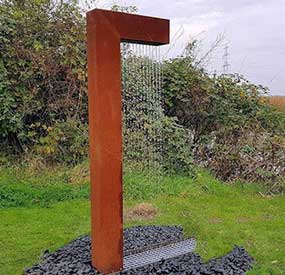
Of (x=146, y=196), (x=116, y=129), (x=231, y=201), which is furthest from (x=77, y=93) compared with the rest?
(x=116, y=129)

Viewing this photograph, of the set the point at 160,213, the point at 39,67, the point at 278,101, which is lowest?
the point at 160,213

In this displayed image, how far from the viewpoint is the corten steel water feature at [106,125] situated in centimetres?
263

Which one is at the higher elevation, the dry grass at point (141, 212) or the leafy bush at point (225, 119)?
the leafy bush at point (225, 119)

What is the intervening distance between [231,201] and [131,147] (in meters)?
1.32

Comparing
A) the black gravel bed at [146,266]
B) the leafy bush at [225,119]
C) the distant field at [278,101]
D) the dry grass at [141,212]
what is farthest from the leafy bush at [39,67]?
the distant field at [278,101]

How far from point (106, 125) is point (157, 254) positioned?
1.00 meters

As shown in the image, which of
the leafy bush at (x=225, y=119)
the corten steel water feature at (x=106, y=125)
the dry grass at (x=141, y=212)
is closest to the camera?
the corten steel water feature at (x=106, y=125)

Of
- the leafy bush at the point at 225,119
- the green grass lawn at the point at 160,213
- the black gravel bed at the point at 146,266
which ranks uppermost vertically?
the leafy bush at the point at 225,119

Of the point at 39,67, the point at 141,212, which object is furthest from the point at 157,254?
the point at 39,67

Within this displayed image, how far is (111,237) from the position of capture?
2.73 metres

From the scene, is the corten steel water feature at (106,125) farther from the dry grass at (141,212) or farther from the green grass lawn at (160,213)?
the dry grass at (141,212)

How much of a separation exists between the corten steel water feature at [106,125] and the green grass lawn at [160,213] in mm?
678

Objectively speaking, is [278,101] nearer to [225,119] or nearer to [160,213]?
[225,119]

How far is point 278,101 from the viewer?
7.39 metres
